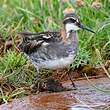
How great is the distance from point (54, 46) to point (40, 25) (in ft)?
6.13

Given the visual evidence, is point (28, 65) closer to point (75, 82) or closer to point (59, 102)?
point (75, 82)

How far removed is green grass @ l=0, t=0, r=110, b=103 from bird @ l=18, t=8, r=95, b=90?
0.84ft

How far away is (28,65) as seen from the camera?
21.3ft

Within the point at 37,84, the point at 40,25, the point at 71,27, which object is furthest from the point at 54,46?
the point at 40,25

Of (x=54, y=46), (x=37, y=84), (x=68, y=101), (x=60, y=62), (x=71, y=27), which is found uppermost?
(x=71, y=27)

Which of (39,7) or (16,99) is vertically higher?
(39,7)

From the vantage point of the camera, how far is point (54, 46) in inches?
237

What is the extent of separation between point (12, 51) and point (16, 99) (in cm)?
162

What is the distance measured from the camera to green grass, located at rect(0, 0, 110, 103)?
6406 millimetres

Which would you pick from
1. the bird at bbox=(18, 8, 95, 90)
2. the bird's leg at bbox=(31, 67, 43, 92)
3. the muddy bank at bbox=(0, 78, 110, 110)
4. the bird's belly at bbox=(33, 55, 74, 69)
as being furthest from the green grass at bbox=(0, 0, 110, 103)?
the muddy bank at bbox=(0, 78, 110, 110)

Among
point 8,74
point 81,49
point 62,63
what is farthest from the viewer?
point 81,49

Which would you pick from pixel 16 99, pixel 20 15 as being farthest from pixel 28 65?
pixel 20 15

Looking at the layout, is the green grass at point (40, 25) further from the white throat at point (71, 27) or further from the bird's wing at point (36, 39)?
the white throat at point (71, 27)

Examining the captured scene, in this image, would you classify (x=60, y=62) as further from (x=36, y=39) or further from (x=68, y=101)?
(x=68, y=101)
